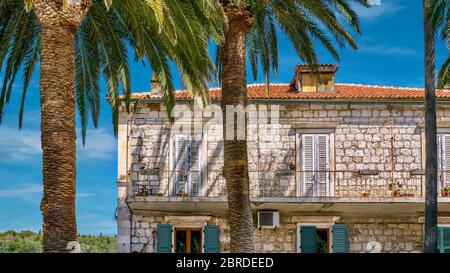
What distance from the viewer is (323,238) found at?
24.8 m

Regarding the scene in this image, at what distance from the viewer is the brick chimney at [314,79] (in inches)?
1040

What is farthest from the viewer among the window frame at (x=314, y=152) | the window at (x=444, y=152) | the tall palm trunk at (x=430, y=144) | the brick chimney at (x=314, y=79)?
the brick chimney at (x=314, y=79)

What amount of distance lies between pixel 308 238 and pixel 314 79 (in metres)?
5.46

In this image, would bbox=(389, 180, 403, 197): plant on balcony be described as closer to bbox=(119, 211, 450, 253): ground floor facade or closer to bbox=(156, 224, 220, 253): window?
bbox=(119, 211, 450, 253): ground floor facade

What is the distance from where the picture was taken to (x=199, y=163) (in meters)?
24.9

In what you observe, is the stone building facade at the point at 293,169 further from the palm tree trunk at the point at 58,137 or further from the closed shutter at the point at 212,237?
the palm tree trunk at the point at 58,137

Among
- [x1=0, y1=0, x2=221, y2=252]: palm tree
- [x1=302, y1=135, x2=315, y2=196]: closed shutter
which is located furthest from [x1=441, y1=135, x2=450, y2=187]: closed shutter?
[x1=0, y1=0, x2=221, y2=252]: palm tree

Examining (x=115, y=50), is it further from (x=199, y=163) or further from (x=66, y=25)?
(x=199, y=163)

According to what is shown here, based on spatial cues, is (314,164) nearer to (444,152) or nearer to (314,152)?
(314,152)

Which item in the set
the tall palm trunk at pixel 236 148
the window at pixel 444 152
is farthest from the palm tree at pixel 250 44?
the window at pixel 444 152

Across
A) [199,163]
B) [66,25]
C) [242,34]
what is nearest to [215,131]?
[199,163]

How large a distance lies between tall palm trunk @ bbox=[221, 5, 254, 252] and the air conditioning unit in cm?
689

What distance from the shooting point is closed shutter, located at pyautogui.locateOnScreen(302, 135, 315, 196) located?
24.7 meters

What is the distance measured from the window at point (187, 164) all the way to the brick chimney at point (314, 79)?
4196 millimetres
